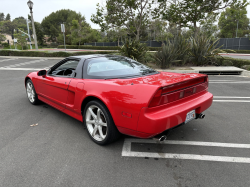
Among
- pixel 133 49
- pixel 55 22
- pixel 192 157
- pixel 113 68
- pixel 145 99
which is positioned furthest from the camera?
pixel 55 22

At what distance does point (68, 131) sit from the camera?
3.35 meters

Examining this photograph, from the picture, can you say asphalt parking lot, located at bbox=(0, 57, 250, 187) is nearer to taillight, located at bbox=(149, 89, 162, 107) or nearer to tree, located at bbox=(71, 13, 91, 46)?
taillight, located at bbox=(149, 89, 162, 107)

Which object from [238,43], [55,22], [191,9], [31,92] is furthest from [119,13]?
[55,22]

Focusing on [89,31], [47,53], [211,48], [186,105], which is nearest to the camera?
[186,105]

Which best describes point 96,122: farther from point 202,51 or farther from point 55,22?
point 55,22

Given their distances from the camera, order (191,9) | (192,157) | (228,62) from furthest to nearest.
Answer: (191,9) → (228,62) → (192,157)

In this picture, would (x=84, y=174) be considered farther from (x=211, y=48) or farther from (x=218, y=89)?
(x=211, y=48)

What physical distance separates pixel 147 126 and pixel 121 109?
1.31 ft

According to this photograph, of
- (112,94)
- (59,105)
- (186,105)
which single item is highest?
(112,94)

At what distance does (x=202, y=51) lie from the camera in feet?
35.6

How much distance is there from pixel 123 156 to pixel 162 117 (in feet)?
2.71

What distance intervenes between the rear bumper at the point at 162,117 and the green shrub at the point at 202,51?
9169 millimetres

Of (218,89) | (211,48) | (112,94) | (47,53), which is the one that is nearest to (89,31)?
(47,53)

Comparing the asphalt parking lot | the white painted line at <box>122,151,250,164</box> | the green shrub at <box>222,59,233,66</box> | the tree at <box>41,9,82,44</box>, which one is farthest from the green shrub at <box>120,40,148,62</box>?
the tree at <box>41,9,82,44</box>
